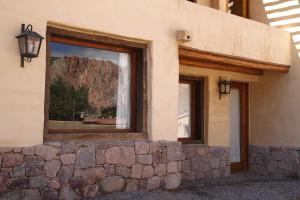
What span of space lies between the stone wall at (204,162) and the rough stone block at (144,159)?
2198 mm

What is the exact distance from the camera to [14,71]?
4.90m

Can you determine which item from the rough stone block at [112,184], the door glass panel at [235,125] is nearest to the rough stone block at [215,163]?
the door glass panel at [235,125]

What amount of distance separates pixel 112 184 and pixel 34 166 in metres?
1.29

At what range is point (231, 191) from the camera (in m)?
7.01

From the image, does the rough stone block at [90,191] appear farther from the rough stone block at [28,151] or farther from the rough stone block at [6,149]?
the rough stone block at [6,149]

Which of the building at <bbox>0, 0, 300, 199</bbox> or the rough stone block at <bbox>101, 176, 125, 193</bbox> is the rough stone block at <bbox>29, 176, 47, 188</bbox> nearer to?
the building at <bbox>0, 0, 300, 199</bbox>

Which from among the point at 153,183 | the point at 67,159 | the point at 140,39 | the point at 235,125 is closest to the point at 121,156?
the point at 153,183

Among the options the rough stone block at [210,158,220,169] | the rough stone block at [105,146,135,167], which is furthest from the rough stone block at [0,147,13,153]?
the rough stone block at [210,158,220,169]

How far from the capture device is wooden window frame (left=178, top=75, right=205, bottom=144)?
8.88 m

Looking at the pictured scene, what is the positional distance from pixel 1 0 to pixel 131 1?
2.05 metres

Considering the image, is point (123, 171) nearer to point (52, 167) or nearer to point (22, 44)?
point (52, 167)

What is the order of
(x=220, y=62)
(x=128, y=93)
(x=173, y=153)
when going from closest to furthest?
(x=128, y=93) → (x=173, y=153) → (x=220, y=62)

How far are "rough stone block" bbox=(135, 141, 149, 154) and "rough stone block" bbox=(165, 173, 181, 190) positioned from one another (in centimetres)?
67

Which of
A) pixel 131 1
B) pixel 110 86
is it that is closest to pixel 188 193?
pixel 110 86
